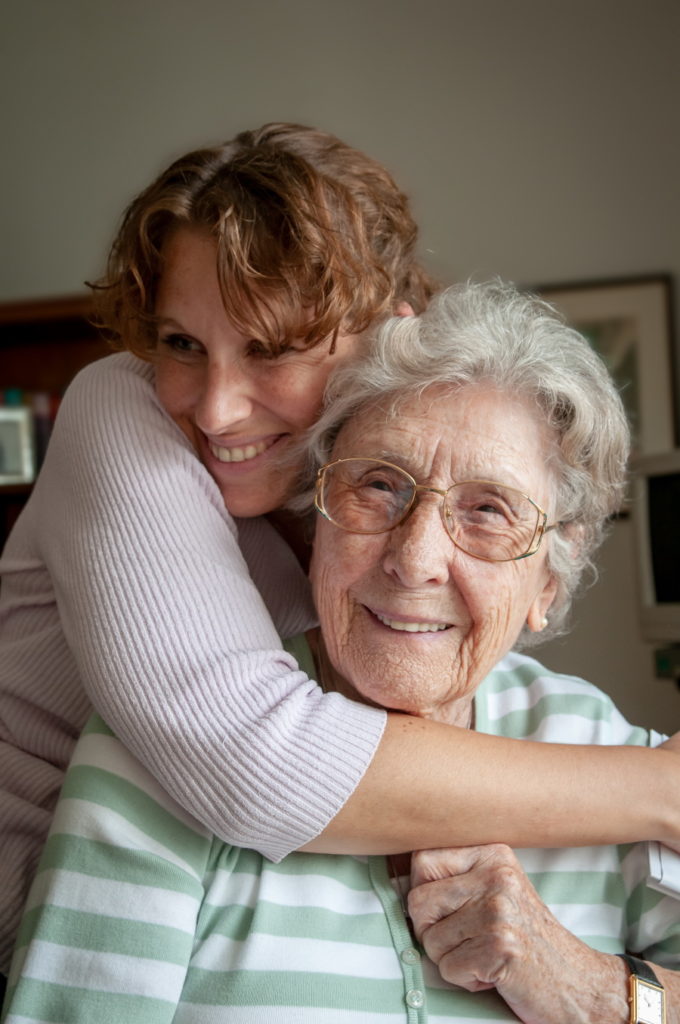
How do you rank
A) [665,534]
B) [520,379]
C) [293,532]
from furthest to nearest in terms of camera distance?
[665,534]
[293,532]
[520,379]

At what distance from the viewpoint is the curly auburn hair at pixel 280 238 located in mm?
1336

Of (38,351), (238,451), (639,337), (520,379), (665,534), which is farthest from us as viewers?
(38,351)

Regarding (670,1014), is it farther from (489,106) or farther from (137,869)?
(489,106)

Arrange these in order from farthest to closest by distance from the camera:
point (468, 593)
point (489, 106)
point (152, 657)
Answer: point (489, 106) < point (468, 593) < point (152, 657)

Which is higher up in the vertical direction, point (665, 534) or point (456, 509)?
point (456, 509)

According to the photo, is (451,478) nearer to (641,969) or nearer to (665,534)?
(641,969)

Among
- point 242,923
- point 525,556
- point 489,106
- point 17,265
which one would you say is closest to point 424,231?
point 489,106

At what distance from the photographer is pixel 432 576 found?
4.12 feet

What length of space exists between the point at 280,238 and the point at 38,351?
341 centimetres

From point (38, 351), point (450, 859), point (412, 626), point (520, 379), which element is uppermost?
point (520, 379)

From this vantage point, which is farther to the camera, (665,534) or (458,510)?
(665,534)

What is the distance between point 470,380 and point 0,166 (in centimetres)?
397

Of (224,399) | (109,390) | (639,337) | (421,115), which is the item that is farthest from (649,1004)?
(421,115)

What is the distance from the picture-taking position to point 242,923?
4.00 feet
